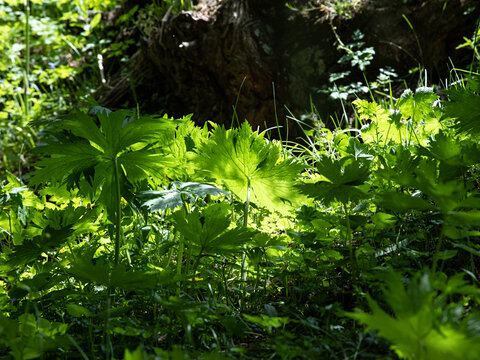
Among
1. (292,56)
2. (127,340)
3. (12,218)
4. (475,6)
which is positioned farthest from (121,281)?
(475,6)

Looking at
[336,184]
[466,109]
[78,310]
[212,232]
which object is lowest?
[78,310]

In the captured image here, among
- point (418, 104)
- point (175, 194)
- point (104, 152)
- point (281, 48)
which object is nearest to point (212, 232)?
point (175, 194)

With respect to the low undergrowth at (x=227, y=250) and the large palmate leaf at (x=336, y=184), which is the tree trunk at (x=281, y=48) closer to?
the low undergrowth at (x=227, y=250)

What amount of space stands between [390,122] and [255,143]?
825mm

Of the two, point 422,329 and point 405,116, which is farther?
point 405,116

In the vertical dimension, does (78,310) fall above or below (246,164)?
below

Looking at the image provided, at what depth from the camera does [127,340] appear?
3.64ft

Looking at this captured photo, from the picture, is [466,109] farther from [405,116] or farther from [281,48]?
[281,48]

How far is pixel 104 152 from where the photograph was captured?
1328 mm

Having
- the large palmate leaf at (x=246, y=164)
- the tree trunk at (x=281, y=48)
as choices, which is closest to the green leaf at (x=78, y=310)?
the large palmate leaf at (x=246, y=164)

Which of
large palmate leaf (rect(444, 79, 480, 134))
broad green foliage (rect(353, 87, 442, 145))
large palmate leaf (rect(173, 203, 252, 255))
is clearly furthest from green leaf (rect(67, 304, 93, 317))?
broad green foliage (rect(353, 87, 442, 145))

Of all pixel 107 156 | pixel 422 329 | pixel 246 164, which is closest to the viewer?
pixel 422 329

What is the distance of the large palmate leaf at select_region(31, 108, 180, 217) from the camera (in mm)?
1275

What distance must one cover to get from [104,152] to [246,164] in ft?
1.51
